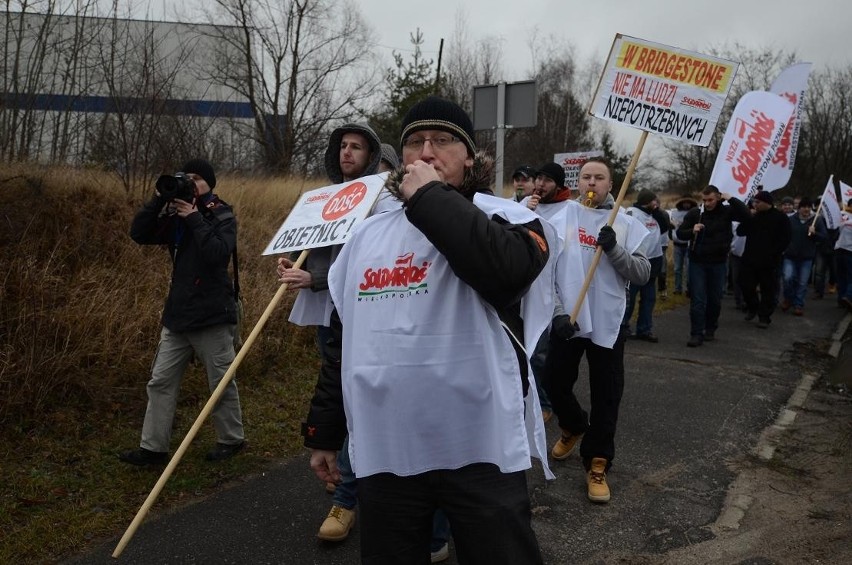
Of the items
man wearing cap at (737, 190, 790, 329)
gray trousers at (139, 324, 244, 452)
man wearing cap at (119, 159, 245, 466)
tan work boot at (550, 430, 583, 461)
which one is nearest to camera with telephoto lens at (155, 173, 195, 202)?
man wearing cap at (119, 159, 245, 466)

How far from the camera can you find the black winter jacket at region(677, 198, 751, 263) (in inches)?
346

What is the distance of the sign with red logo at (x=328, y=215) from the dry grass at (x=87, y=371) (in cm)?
187

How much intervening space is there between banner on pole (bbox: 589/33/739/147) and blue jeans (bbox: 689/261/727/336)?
4.68 metres

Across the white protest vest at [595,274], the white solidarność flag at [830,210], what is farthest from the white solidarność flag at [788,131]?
the white protest vest at [595,274]

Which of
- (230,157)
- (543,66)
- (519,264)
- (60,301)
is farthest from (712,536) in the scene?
(543,66)

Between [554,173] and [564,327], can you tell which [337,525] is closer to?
[564,327]

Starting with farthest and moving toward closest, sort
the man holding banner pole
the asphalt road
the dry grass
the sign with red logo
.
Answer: the man holding banner pole < the dry grass < the asphalt road < the sign with red logo

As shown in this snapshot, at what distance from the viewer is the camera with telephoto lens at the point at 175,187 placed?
394 cm

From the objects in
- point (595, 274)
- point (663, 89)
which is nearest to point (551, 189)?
point (595, 274)

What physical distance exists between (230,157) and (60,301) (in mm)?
6729

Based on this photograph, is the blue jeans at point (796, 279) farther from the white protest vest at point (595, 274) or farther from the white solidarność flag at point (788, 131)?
the white protest vest at point (595, 274)

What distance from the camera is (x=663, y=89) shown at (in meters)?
4.63

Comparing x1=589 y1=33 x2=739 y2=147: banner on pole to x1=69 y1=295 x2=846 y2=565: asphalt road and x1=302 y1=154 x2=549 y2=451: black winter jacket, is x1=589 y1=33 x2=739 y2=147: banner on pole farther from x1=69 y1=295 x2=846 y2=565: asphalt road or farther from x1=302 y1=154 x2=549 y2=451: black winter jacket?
x1=302 y1=154 x2=549 y2=451: black winter jacket

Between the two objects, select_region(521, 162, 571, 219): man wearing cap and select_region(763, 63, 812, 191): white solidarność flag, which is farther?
select_region(763, 63, 812, 191): white solidarność flag
